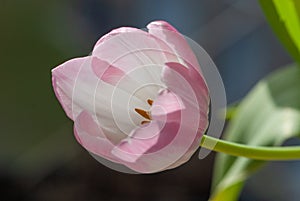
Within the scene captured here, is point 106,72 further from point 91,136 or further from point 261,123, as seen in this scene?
point 261,123

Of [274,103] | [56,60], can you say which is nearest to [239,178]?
[274,103]

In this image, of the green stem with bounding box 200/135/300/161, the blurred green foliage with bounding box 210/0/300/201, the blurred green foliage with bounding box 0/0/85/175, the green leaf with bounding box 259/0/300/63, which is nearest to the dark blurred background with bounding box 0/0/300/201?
the blurred green foliage with bounding box 0/0/85/175

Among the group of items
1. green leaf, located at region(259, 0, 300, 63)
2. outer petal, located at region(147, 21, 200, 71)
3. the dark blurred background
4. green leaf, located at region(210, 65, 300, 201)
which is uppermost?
outer petal, located at region(147, 21, 200, 71)

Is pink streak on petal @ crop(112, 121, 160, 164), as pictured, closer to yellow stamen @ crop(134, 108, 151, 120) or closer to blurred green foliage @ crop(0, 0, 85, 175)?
yellow stamen @ crop(134, 108, 151, 120)

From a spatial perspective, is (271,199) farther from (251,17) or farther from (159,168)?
(159,168)

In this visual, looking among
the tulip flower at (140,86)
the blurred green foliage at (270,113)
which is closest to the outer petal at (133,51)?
the tulip flower at (140,86)
